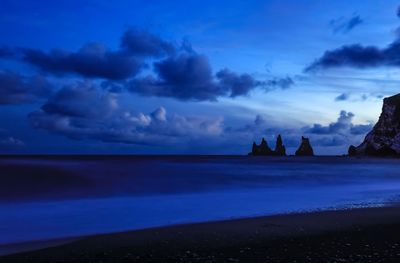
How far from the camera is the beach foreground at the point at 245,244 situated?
9.02 metres

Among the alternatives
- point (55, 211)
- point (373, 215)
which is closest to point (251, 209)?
point (373, 215)

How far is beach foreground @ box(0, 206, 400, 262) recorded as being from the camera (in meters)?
9.02

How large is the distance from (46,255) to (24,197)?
699 inches

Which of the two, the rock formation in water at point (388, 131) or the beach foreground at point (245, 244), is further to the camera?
the rock formation in water at point (388, 131)

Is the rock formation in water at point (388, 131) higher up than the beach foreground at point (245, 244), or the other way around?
the rock formation in water at point (388, 131)

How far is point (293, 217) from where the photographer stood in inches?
625

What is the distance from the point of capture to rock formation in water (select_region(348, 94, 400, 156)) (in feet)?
551

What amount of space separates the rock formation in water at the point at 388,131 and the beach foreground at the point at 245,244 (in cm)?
17003

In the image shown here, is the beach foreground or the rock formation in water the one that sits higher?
the rock formation in water

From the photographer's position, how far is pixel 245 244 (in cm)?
1039

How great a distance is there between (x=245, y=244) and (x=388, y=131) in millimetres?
177632

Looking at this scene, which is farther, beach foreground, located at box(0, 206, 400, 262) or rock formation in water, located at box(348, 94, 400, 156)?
rock formation in water, located at box(348, 94, 400, 156)

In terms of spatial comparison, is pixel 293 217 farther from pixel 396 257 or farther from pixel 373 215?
pixel 396 257

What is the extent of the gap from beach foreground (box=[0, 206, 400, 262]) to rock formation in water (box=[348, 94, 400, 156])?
17003cm
